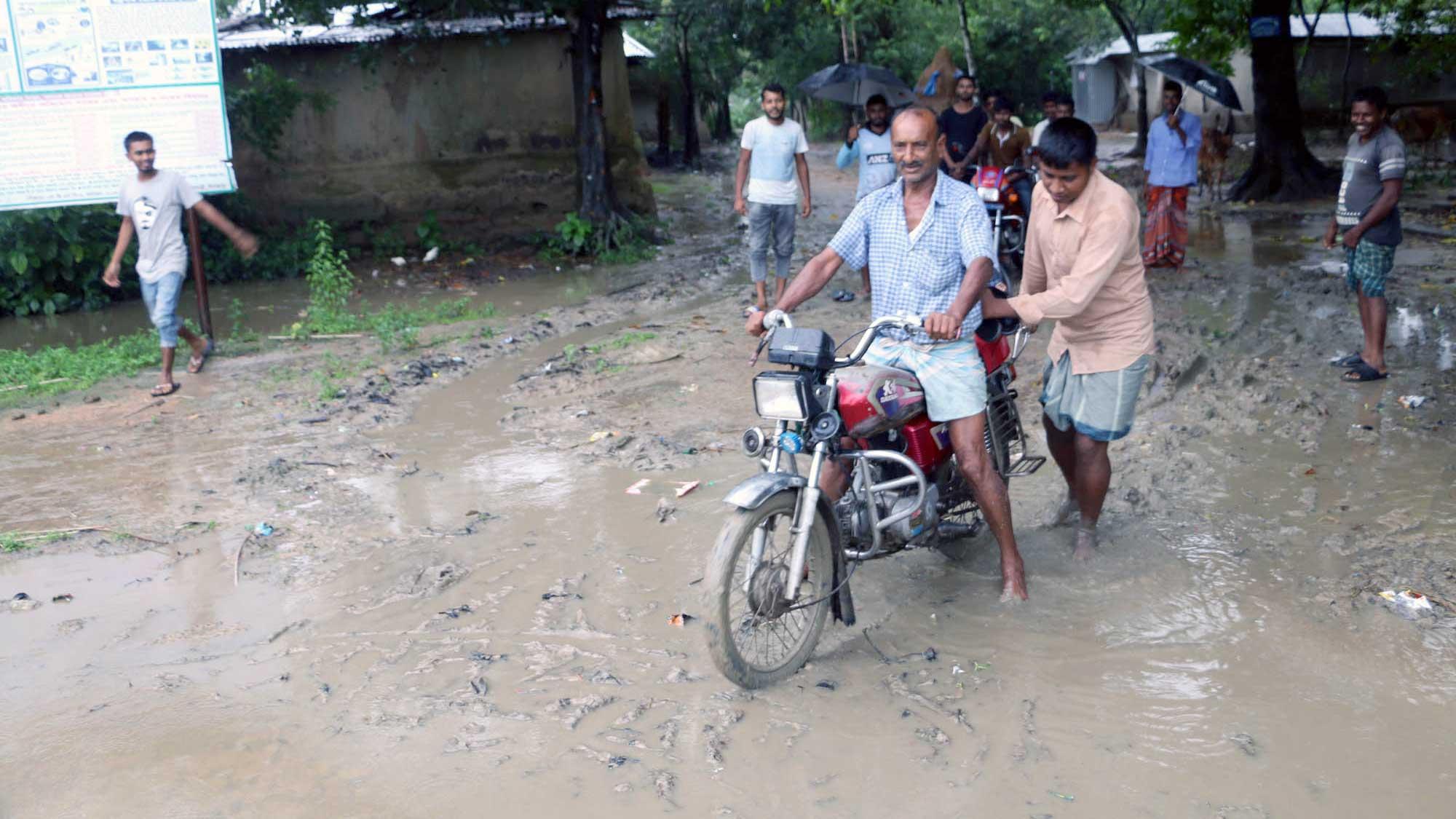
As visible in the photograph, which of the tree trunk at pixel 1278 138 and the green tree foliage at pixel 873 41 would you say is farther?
the green tree foliage at pixel 873 41

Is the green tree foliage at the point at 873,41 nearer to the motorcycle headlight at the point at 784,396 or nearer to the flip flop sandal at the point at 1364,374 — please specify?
the flip flop sandal at the point at 1364,374

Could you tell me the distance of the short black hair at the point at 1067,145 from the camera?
3875mm

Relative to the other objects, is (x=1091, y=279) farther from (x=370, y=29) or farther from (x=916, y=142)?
(x=370, y=29)

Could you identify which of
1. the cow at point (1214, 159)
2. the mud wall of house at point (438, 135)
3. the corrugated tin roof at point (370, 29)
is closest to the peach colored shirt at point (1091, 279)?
the corrugated tin roof at point (370, 29)

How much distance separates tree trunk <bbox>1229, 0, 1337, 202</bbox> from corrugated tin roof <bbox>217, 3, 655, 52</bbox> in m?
8.69

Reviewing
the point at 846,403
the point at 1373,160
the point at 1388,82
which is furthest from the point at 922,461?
the point at 1388,82

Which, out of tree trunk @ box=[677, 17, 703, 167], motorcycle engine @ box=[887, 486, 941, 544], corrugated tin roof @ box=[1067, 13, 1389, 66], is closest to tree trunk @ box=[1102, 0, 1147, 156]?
corrugated tin roof @ box=[1067, 13, 1389, 66]

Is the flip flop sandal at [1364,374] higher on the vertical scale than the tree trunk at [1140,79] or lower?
lower

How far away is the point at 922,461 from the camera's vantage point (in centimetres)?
412

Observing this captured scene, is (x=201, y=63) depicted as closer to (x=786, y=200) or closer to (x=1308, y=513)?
(x=786, y=200)

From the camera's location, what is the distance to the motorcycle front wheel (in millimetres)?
3359

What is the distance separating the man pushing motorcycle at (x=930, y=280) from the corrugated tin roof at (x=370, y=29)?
9526mm

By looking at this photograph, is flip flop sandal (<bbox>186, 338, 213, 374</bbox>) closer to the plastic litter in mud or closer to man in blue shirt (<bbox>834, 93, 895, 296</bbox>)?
man in blue shirt (<bbox>834, 93, 895, 296</bbox>)

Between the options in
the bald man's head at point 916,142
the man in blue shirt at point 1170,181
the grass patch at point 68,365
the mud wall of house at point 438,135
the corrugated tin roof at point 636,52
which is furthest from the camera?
the corrugated tin roof at point 636,52
